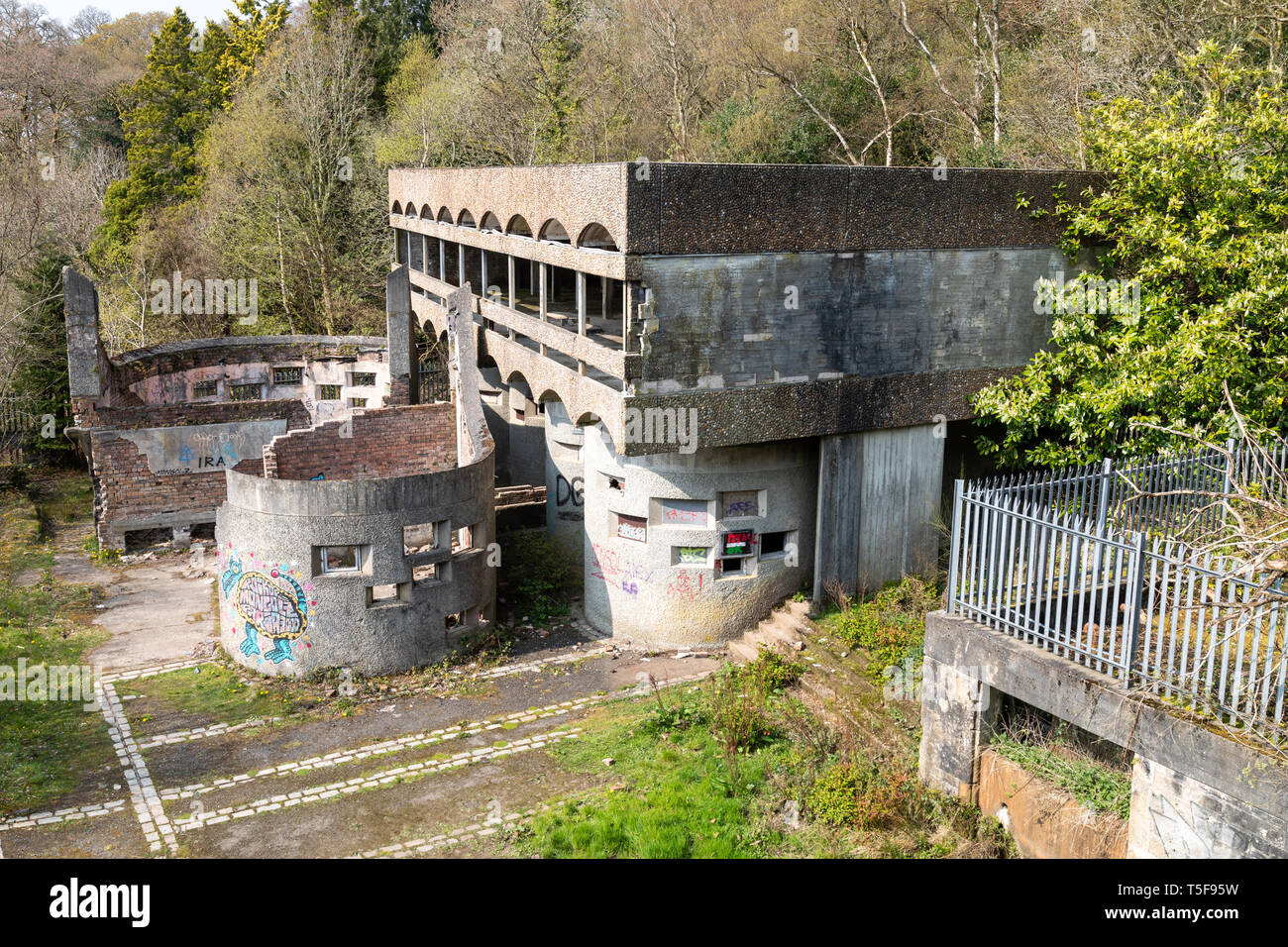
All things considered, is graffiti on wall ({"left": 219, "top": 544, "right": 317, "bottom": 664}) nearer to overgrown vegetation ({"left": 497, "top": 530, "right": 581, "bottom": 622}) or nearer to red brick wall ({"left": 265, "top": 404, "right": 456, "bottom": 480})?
red brick wall ({"left": 265, "top": 404, "right": 456, "bottom": 480})

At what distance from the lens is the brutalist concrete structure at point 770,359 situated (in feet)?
48.8

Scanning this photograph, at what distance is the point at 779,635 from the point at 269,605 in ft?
24.6

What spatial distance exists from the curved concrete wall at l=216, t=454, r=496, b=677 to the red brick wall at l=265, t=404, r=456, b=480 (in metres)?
3.43

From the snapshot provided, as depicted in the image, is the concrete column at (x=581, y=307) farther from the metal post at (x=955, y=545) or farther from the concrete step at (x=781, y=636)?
the metal post at (x=955, y=545)

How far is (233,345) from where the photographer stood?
28.3 metres

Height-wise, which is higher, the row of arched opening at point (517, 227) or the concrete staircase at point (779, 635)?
the row of arched opening at point (517, 227)

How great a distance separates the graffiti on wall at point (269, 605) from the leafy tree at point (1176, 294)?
10489 millimetres

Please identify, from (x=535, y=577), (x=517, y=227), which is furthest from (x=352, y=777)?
(x=517, y=227)

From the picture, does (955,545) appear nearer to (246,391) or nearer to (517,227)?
(517,227)

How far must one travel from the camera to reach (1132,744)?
898cm

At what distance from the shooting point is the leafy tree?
13.8m

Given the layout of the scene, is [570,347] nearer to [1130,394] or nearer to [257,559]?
[257,559]

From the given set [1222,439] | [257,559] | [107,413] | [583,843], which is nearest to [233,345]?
[107,413]
